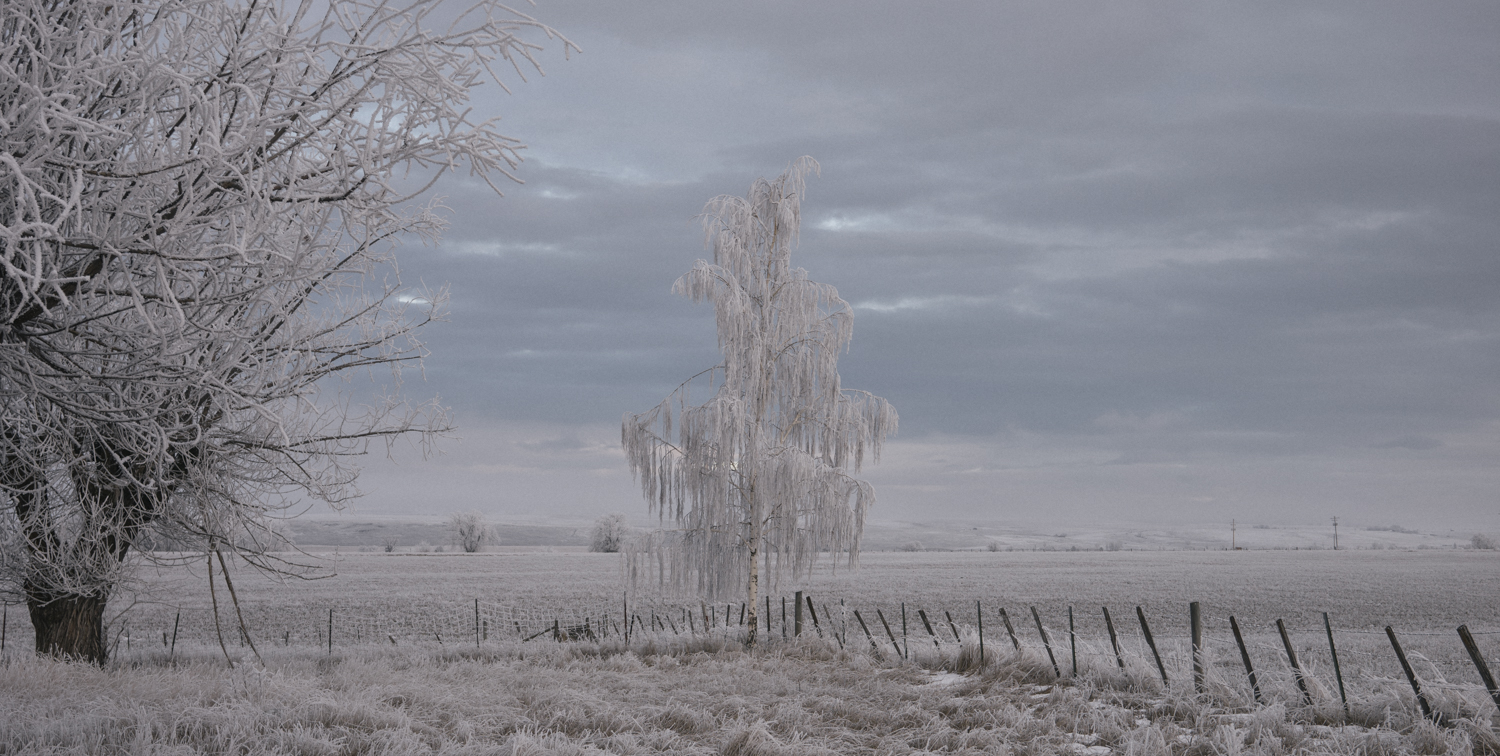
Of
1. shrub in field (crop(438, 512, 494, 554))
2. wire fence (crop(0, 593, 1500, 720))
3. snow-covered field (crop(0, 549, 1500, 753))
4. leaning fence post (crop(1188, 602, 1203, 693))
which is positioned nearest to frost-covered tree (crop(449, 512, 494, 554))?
shrub in field (crop(438, 512, 494, 554))

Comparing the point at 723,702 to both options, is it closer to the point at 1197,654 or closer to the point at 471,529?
the point at 1197,654

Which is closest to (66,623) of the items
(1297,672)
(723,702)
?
(723,702)

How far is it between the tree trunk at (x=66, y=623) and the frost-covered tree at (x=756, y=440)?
7.00m

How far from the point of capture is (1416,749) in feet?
22.2

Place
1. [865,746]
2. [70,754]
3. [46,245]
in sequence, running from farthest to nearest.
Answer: [865,746]
[70,754]
[46,245]

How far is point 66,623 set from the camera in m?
9.88

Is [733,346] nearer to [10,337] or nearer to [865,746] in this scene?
[865,746]

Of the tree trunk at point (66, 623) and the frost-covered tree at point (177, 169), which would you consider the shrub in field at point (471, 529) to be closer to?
the tree trunk at point (66, 623)

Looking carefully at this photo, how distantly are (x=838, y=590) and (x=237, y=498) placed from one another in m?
30.0

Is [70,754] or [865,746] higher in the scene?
[70,754]

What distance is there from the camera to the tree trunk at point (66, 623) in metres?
9.80

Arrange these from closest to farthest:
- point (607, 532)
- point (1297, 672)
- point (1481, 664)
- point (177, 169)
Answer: point (177, 169)
point (1481, 664)
point (1297, 672)
point (607, 532)

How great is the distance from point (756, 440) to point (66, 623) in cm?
899

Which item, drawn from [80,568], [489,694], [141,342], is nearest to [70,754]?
[141,342]
